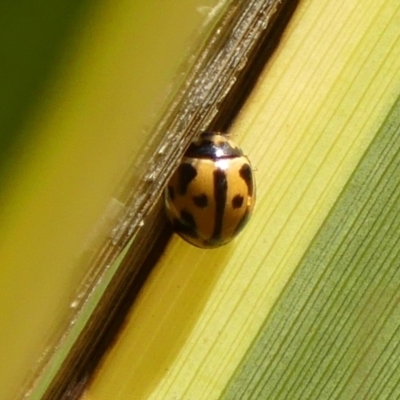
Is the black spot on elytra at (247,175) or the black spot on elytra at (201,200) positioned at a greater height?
the black spot on elytra at (247,175)

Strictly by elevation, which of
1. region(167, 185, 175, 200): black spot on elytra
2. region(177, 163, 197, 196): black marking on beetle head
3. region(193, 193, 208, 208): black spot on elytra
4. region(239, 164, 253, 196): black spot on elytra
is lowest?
region(167, 185, 175, 200): black spot on elytra

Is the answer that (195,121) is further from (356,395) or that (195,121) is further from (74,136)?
(356,395)

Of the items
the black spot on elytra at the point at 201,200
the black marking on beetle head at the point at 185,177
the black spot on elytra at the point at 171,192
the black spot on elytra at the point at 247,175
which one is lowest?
the black spot on elytra at the point at 171,192

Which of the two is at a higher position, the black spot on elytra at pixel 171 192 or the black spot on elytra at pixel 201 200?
the black spot on elytra at pixel 201 200

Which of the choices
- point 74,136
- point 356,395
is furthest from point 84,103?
point 356,395

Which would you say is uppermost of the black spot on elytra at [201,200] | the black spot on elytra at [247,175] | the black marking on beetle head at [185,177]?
the black spot on elytra at [247,175]
